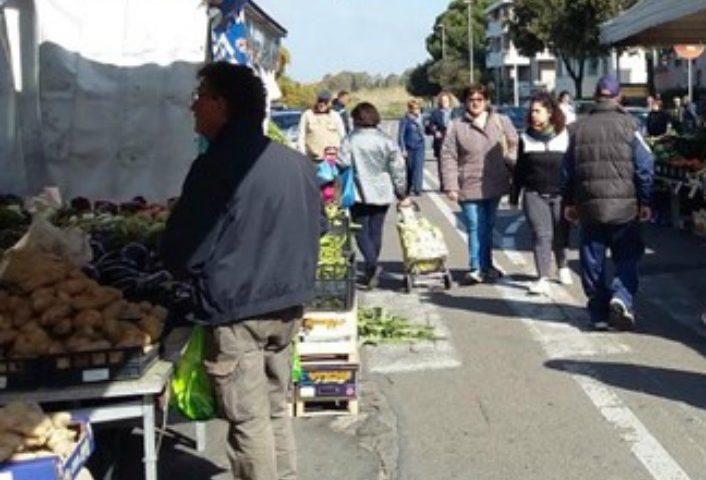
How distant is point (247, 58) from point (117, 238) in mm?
2501

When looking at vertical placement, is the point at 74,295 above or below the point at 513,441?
above

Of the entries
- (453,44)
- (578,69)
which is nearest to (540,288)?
(578,69)

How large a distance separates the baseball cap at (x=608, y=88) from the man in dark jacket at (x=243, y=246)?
430cm

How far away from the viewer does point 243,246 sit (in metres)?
4.27

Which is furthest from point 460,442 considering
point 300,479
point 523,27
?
point 523,27

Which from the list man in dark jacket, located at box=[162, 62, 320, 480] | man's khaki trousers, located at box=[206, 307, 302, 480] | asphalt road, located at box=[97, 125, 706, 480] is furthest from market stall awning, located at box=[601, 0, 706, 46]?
man's khaki trousers, located at box=[206, 307, 302, 480]

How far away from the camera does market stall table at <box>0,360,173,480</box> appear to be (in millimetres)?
4395

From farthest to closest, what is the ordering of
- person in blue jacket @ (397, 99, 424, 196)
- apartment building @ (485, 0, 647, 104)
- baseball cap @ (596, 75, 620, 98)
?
apartment building @ (485, 0, 647, 104) → person in blue jacket @ (397, 99, 424, 196) → baseball cap @ (596, 75, 620, 98)

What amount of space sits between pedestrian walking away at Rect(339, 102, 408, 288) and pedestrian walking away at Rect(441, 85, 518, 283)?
18.6 inches

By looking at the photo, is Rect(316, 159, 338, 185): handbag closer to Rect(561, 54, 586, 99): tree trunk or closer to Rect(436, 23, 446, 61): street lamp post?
Rect(561, 54, 586, 99): tree trunk

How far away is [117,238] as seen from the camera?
21.0 ft

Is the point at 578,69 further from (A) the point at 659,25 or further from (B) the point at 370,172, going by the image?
(B) the point at 370,172

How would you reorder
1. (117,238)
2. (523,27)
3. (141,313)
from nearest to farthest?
(141,313)
(117,238)
(523,27)

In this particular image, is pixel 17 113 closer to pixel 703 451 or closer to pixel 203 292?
pixel 203 292
